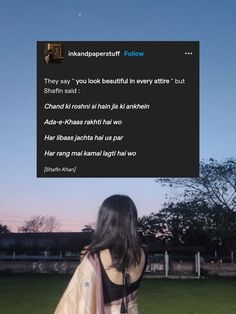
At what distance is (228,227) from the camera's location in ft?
138

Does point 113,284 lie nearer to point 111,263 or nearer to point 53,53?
point 111,263

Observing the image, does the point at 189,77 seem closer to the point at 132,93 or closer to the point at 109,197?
the point at 132,93

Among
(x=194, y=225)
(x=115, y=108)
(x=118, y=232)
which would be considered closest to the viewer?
(x=118, y=232)

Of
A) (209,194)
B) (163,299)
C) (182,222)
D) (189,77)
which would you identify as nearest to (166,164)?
(189,77)

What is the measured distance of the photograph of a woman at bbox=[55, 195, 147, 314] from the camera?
8.35 feet

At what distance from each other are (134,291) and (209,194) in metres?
40.7

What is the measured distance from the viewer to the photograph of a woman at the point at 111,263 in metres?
2.54

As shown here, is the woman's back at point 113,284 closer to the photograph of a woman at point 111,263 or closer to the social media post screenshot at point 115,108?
the photograph of a woman at point 111,263

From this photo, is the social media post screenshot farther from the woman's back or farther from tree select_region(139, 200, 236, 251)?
tree select_region(139, 200, 236, 251)

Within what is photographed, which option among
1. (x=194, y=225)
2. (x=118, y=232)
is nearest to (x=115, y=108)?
(x=118, y=232)

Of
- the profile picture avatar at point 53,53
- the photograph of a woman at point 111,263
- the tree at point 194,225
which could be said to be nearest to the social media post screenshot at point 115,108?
the profile picture avatar at point 53,53

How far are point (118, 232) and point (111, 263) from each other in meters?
0.17

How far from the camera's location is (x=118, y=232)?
106 inches

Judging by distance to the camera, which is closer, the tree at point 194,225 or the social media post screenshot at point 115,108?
the social media post screenshot at point 115,108
